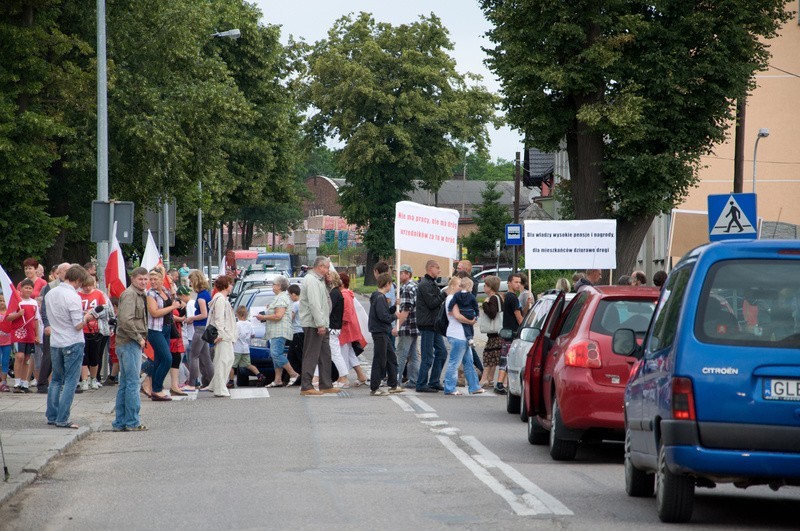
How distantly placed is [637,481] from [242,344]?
1397 centimetres

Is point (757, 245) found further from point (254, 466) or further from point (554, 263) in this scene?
point (554, 263)

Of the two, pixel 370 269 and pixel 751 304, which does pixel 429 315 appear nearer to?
pixel 751 304

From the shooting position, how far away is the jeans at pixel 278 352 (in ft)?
74.4

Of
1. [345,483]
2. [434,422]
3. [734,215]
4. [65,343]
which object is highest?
[734,215]

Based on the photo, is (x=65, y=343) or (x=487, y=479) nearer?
(x=487, y=479)

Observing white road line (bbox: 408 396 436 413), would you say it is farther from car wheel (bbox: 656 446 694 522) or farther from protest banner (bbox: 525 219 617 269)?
car wheel (bbox: 656 446 694 522)

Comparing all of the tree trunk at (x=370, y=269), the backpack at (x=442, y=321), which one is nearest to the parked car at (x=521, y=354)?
the backpack at (x=442, y=321)

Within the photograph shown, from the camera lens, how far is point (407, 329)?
2209 cm

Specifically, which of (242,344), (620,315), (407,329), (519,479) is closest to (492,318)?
(407,329)

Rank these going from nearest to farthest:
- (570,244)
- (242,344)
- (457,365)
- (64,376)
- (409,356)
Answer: (64,376) → (457,365) → (409,356) → (242,344) → (570,244)

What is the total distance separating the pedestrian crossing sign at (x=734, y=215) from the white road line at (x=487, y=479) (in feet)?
19.4

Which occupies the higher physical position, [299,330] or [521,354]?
[521,354]

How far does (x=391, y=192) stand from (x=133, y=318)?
62793 millimetres

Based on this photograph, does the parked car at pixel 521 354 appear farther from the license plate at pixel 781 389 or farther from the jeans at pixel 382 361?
the license plate at pixel 781 389
